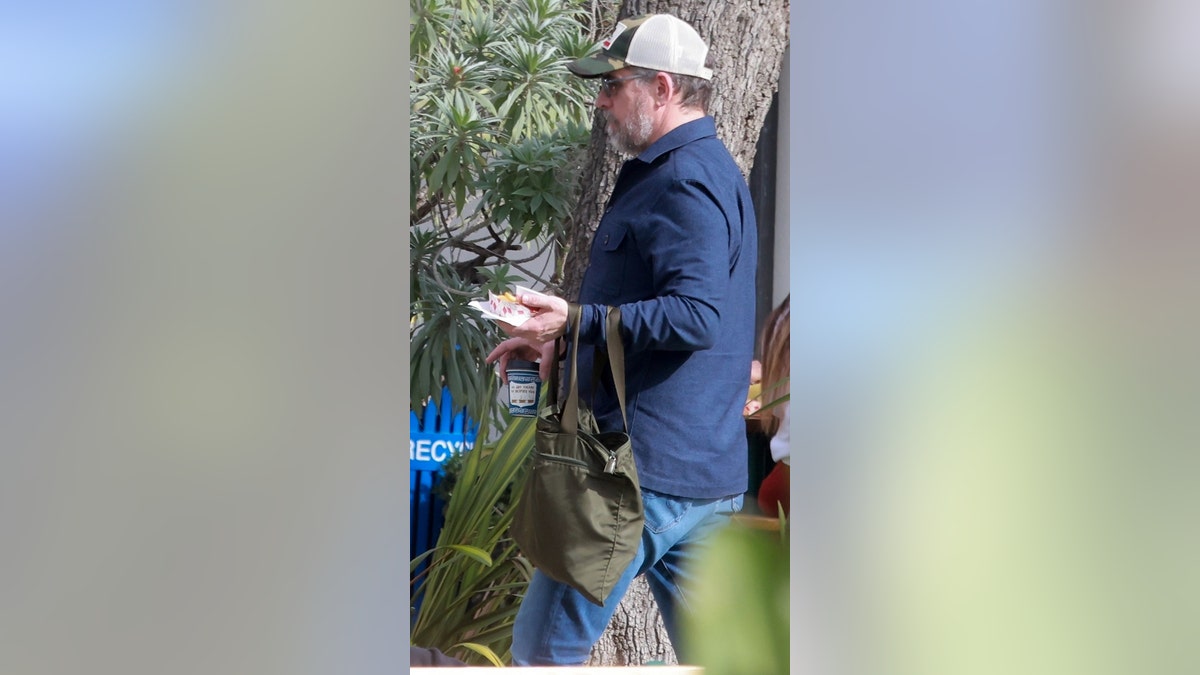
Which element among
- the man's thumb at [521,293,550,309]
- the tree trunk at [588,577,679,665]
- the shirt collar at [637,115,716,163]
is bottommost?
the tree trunk at [588,577,679,665]

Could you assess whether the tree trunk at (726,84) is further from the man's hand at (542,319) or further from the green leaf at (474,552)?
the green leaf at (474,552)

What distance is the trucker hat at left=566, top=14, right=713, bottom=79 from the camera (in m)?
2.45

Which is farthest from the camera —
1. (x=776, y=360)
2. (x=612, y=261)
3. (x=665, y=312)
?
(x=776, y=360)

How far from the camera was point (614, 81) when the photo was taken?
2463 millimetres

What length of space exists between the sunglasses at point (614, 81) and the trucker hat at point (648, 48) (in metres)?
0.02

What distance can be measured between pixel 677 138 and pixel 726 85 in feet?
0.64

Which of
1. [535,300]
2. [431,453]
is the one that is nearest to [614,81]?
[535,300]

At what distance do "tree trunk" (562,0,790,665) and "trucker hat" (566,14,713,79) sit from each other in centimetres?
3

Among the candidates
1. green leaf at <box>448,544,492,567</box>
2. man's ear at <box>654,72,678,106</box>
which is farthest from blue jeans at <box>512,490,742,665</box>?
man's ear at <box>654,72,678,106</box>

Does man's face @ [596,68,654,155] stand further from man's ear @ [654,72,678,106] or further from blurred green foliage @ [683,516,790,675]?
blurred green foliage @ [683,516,790,675]

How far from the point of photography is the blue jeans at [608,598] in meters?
2.45

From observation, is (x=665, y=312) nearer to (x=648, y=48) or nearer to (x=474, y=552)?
(x=648, y=48)
